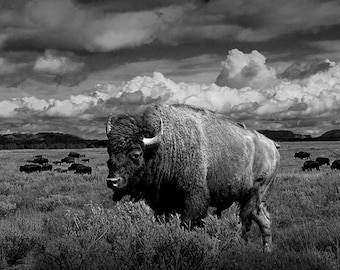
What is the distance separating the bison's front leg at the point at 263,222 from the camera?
325 inches

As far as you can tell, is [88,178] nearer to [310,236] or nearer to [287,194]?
[287,194]

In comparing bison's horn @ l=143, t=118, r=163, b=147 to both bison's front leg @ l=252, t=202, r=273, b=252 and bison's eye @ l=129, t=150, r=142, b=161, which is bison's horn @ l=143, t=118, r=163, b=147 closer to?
bison's eye @ l=129, t=150, r=142, b=161

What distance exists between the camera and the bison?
6.31m

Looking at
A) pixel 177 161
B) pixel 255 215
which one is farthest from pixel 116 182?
pixel 255 215

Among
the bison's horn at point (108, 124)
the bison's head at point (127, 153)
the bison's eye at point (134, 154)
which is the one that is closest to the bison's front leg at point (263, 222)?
the bison's head at point (127, 153)

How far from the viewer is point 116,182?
5977 millimetres

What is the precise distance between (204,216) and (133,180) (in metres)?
1.34

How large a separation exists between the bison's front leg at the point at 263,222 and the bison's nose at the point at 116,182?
11.3ft

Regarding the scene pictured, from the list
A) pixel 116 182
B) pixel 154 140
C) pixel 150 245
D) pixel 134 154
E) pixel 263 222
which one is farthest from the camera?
pixel 263 222

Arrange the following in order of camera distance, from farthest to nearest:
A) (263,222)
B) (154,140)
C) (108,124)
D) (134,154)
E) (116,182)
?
(263,222), (108,124), (154,140), (134,154), (116,182)

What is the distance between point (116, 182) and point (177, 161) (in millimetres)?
1159

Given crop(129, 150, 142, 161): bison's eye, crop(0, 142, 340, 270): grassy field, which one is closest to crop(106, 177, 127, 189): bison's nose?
crop(129, 150, 142, 161): bison's eye

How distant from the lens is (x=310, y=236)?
800cm

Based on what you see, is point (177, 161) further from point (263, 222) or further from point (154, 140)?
point (263, 222)
